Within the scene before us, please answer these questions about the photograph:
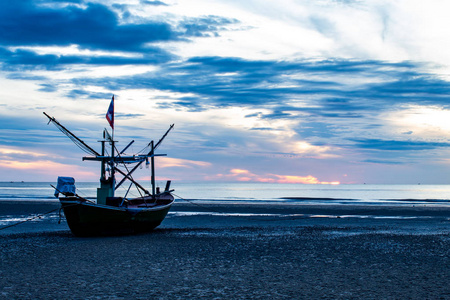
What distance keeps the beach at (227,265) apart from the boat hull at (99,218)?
2.26 ft

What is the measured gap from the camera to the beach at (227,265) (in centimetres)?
1195

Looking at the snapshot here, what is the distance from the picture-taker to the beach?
39.2 ft

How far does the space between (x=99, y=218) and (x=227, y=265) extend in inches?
428

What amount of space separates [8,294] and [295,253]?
1078 centimetres

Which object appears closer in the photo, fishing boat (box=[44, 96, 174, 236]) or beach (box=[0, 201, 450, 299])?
beach (box=[0, 201, 450, 299])

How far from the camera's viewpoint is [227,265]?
15.8m

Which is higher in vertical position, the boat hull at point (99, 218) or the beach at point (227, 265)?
the boat hull at point (99, 218)

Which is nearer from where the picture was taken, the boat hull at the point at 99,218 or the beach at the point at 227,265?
the beach at the point at 227,265

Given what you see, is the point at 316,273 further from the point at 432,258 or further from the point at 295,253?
the point at 432,258

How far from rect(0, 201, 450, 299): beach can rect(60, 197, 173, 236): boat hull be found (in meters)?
0.69

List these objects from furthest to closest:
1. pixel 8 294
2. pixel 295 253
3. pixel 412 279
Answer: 1. pixel 295 253
2. pixel 412 279
3. pixel 8 294

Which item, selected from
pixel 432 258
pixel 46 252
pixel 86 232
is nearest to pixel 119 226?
pixel 86 232

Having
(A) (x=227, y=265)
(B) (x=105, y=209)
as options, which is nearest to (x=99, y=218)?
(B) (x=105, y=209)

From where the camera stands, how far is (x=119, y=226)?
2539 centimetres
